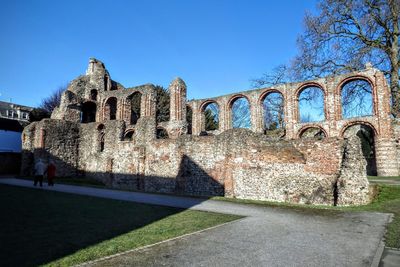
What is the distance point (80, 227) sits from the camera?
20.0 feet

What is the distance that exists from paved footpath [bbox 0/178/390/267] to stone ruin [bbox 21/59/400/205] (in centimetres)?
363

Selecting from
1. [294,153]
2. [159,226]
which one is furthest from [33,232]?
[294,153]

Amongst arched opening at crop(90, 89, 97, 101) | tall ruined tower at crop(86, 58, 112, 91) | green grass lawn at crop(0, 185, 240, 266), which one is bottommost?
green grass lawn at crop(0, 185, 240, 266)

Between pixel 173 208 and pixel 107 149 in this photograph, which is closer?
pixel 173 208

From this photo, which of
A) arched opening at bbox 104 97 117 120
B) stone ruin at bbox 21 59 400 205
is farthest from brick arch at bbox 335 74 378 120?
arched opening at bbox 104 97 117 120

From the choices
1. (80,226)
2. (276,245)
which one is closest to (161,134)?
(80,226)

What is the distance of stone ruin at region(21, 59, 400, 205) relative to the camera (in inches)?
435

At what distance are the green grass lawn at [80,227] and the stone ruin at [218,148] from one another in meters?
4.94

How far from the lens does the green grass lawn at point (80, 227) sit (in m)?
4.35

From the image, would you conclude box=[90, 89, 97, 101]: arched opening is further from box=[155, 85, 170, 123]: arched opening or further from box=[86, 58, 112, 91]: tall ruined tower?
A: box=[155, 85, 170, 123]: arched opening

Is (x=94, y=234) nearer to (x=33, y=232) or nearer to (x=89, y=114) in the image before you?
(x=33, y=232)

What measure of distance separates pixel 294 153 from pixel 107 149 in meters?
13.1

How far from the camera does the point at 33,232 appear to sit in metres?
5.56

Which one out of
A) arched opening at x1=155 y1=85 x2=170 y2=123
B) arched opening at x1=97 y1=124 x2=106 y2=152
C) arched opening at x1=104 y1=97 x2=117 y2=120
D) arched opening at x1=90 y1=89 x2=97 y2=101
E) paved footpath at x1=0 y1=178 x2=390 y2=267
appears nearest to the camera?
paved footpath at x1=0 y1=178 x2=390 y2=267
